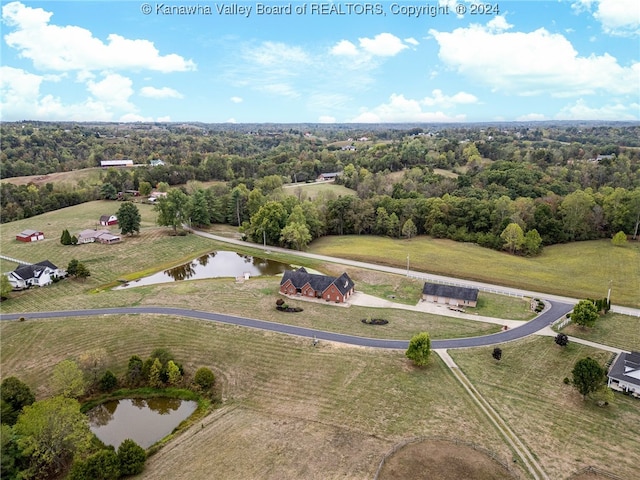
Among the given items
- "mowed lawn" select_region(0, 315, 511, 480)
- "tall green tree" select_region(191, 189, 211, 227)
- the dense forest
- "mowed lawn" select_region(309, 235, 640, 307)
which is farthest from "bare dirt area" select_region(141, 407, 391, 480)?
"tall green tree" select_region(191, 189, 211, 227)

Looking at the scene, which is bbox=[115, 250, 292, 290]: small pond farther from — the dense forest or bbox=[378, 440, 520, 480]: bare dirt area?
bbox=[378, 440, 520, 480]: bare dirt area

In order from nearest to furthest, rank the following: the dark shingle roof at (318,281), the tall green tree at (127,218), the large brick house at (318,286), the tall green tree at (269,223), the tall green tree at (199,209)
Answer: the large brick house at (318,286) < the dark shingle roof at (318,281) < the tall green tree at (269,223) < the tall green tree at (127,218) < the tall green tree at (199,209)

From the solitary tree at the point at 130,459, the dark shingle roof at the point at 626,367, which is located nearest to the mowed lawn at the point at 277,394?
the solitary tree at the point at 130,459

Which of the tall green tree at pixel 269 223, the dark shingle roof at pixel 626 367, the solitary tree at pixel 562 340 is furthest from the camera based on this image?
the tall green tree at pixel 269 223

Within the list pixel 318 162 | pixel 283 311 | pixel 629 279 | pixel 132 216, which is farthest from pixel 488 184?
pixel 132 216

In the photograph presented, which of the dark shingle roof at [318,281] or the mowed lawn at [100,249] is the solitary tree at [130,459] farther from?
the mowed lawn at [100,249]

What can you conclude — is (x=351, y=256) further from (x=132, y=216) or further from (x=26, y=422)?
(x=26, y=422)

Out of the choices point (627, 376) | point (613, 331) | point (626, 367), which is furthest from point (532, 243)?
point (627, 376)
